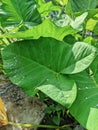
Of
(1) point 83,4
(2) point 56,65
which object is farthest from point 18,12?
(2) point 56,65

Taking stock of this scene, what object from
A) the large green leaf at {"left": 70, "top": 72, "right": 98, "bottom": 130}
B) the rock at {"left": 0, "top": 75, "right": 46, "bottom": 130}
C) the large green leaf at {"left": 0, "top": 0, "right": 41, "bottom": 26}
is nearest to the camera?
the large green leaf at {"left": 70, "top": 72, "right": 98, "bottom": 130}

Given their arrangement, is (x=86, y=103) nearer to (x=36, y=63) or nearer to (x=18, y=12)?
(x=36, y=63)

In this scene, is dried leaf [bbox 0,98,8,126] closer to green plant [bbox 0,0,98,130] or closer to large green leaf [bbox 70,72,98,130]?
green plant [bbox 0,0,98,130]

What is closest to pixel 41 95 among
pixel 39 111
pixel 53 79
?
pixel 39 111

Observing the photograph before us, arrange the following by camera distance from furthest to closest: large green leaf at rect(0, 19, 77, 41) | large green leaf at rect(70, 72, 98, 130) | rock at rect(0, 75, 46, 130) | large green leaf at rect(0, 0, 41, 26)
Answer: large green leaf at rect(0, 0, 41, 26), rock at rect(0, 75, 46, 130), large green leaf at rect(0, 19, 77, 41), large green leaf at rect(70, 72, 98, 130)

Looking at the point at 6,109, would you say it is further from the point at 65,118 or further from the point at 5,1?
the point at 5,1

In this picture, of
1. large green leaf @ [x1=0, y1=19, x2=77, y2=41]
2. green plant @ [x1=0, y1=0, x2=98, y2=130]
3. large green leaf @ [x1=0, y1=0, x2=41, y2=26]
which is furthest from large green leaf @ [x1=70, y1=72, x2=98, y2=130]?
large green leaf @ [x1=0, y1=0, x2=41, y2=26]

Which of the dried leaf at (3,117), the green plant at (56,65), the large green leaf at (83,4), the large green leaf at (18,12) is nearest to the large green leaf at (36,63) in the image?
the green plant at (56,65)

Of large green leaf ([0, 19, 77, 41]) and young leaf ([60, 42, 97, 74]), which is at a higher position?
large green leaf ([0, 19, 77, 41])

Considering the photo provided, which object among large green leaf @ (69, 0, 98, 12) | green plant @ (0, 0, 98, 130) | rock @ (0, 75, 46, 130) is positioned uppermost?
large green leaf @ (69, 0, 98, 12)
